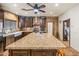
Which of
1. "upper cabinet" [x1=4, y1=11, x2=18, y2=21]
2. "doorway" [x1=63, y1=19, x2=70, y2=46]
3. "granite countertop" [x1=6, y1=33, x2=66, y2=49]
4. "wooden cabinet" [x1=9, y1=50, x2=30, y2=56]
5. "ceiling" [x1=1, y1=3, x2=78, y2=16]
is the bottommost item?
"wooden cabinet" [x1=9, y1=50, x2=30, y2=56]

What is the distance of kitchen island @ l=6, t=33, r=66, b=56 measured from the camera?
5.37ft

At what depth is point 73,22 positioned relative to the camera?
166 cm

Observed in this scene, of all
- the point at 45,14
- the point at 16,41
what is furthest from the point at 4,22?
the point at 45,14

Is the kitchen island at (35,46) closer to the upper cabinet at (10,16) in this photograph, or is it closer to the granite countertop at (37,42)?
the granite countertop at (37,42)

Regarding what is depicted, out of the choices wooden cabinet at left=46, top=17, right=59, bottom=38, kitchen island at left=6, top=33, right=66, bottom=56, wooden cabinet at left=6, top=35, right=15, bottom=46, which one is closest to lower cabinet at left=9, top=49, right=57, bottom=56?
kitchen island at left=6, top=33, right=66, bottom=56

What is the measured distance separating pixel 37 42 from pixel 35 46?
0.07 metres

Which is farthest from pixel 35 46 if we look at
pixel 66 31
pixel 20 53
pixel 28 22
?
pixel 66 31

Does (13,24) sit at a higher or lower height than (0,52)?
higher

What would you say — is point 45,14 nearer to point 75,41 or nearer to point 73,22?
point 73,22

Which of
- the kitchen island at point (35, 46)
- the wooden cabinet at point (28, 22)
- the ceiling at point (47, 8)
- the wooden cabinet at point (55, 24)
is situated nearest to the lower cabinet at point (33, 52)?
the kitchen island at point (35, 46)

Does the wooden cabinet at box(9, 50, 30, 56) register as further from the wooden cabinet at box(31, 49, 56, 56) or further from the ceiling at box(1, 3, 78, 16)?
the ceiling at box(1, 3, 78, 16)

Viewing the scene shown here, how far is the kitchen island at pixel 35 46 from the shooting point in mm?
1636

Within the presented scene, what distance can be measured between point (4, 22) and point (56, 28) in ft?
2.14

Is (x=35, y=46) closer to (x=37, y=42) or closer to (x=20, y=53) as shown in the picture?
(x=37, y=42)
